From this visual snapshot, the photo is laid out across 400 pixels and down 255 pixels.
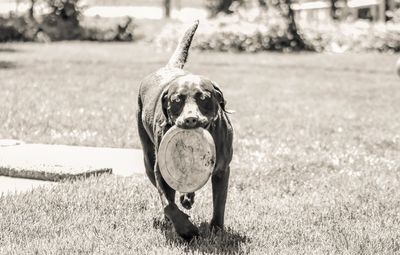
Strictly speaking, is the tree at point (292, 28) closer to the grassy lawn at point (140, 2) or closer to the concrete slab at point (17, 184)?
the concrete slab at point (17, 184)

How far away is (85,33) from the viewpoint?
1108 inches

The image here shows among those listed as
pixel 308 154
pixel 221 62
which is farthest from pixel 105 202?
pixel 221 62

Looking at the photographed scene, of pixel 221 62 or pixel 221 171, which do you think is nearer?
pixel 221 171

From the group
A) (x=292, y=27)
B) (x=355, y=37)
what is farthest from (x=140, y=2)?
(x=355, y=37)

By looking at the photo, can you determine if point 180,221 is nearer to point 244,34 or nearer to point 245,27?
point 244,34

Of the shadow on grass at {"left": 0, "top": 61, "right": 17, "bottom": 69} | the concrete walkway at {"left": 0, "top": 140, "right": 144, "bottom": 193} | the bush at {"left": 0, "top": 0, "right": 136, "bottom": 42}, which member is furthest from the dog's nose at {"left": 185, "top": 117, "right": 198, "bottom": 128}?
the bush at {"left": 0, "top": 0, "right": 136, "bottom": 42}

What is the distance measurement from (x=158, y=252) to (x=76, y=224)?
800mm

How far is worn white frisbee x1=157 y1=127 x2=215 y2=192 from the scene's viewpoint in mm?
4180

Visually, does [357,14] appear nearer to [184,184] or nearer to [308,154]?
[308,154]

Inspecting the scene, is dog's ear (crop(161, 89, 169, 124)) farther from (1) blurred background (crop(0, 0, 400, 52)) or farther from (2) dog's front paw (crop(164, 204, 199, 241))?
(1) blurred background (crop(0, 0, 400, 52))

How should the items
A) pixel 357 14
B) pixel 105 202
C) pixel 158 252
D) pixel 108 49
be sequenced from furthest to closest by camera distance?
pixel 357 14 → pixel 108 49 → pixel 105 202 → pixel 158 252

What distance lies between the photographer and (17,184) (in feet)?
19.9

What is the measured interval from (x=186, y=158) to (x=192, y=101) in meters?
0.37

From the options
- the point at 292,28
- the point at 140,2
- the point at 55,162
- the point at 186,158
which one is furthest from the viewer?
the point at 140,2
